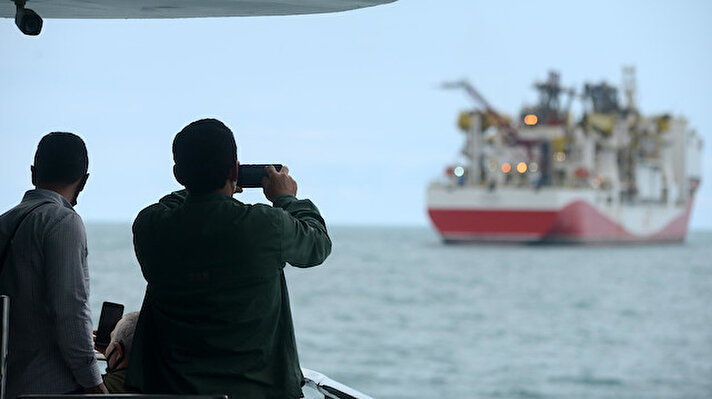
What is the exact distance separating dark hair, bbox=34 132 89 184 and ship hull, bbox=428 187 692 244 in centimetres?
4023

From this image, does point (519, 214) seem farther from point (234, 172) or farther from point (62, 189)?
point (234, 172)

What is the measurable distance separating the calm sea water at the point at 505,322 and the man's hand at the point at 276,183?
14195mm

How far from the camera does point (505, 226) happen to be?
42.7m

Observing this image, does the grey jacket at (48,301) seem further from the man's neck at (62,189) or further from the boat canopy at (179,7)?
the boat canopy at (179,7)

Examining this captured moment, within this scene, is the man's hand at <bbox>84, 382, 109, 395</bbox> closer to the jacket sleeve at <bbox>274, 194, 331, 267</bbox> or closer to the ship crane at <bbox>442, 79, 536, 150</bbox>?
the jacket sleeve at <bbox>274, 194, 331, 267</bbox>

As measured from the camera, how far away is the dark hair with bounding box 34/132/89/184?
75.1 inches

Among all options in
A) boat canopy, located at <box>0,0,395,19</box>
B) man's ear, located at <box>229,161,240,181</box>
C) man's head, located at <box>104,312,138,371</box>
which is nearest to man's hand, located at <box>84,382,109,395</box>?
man's head, located at <box>104,312,138,371</box>

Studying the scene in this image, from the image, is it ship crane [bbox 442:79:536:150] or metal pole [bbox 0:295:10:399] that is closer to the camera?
metal pole [bbox 0:295:10:399]

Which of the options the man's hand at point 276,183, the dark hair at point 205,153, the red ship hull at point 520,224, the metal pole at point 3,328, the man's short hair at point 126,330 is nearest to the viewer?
the metal pole at point 3,328

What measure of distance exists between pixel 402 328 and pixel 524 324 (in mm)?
3502

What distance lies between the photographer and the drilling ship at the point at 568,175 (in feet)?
140

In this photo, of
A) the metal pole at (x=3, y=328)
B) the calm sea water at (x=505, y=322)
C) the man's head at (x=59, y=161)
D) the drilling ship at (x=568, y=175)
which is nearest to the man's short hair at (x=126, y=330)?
the man's head at (x=59, y=161)

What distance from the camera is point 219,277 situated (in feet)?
5.41

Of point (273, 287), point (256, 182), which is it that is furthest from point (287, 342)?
point (256, 182)
